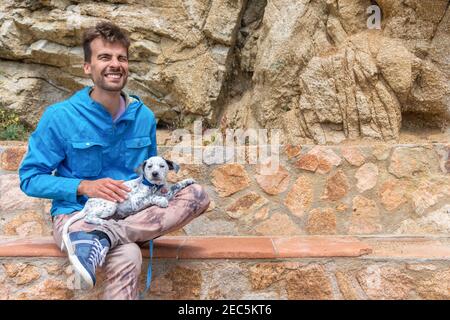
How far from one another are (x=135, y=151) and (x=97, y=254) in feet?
2.23

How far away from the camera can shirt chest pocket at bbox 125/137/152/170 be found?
2.38m

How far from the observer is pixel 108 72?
2.23m

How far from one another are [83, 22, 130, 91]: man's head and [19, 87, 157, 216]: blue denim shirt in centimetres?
13

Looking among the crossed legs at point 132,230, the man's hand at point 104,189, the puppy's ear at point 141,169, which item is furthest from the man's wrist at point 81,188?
the puppy's ear at point 141,169

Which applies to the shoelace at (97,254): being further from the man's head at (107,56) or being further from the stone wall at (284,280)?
the man's head at (107,56)

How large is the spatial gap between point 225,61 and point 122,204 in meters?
3.08

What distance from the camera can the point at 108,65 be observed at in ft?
7.32

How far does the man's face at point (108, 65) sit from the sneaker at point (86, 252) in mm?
735

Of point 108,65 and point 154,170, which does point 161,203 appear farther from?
point 108,65

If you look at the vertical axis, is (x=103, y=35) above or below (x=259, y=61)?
below

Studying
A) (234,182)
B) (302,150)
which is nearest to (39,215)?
(234,182)

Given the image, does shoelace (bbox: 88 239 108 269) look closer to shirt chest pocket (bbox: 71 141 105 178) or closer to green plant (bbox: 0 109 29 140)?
shirt chest pocket (bbox: 71 141 105 178)

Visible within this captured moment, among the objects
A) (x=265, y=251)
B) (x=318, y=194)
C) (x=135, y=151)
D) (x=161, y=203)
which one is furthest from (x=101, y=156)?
(x=318, y=194)

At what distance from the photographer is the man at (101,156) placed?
6.91 ft
